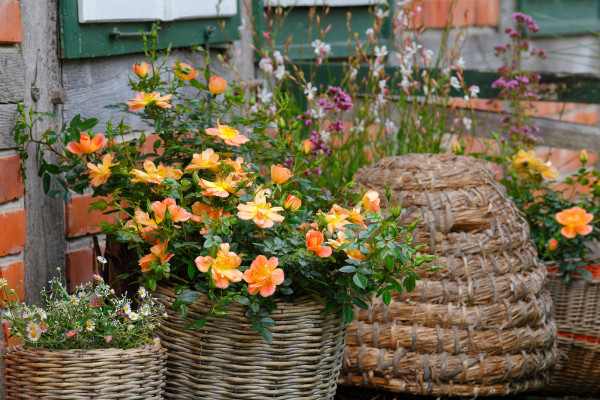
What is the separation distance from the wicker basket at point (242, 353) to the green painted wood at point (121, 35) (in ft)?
2.98

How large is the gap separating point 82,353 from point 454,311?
4.38 feet

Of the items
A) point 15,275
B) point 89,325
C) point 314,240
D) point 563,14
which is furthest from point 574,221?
point 563,14

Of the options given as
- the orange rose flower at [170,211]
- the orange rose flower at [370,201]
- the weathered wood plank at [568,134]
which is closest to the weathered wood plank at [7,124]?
the orange rose flower at [170,211]

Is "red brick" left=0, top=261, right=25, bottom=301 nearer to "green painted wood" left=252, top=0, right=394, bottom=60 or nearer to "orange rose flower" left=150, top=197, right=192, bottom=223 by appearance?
"orange rose flower" left=150, top=197, right=192, bottom=223

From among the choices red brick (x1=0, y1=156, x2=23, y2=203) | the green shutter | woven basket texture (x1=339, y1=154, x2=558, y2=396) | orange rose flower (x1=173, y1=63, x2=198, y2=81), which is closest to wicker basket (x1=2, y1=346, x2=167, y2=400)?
red brick (x1=0, y1=156, x2=23, y2=203)

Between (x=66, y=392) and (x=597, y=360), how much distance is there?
2177 mm

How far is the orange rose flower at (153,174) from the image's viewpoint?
2105 mm

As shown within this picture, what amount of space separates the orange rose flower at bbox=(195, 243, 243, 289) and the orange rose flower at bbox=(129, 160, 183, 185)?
0.94 feet

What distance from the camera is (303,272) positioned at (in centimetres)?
203

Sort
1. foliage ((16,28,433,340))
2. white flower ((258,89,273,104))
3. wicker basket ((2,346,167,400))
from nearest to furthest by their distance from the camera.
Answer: wicker basket ((2,346,167,400)) → foliage ((16,28,433,340)) → white flower ((258,89,273,104))

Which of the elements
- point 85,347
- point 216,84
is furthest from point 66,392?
point 216,84

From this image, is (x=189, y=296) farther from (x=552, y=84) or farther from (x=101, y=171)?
(x=552, y=84)

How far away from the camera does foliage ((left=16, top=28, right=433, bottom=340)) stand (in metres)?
1.99

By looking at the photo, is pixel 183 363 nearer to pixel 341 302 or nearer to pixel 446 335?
pixel 341 302
